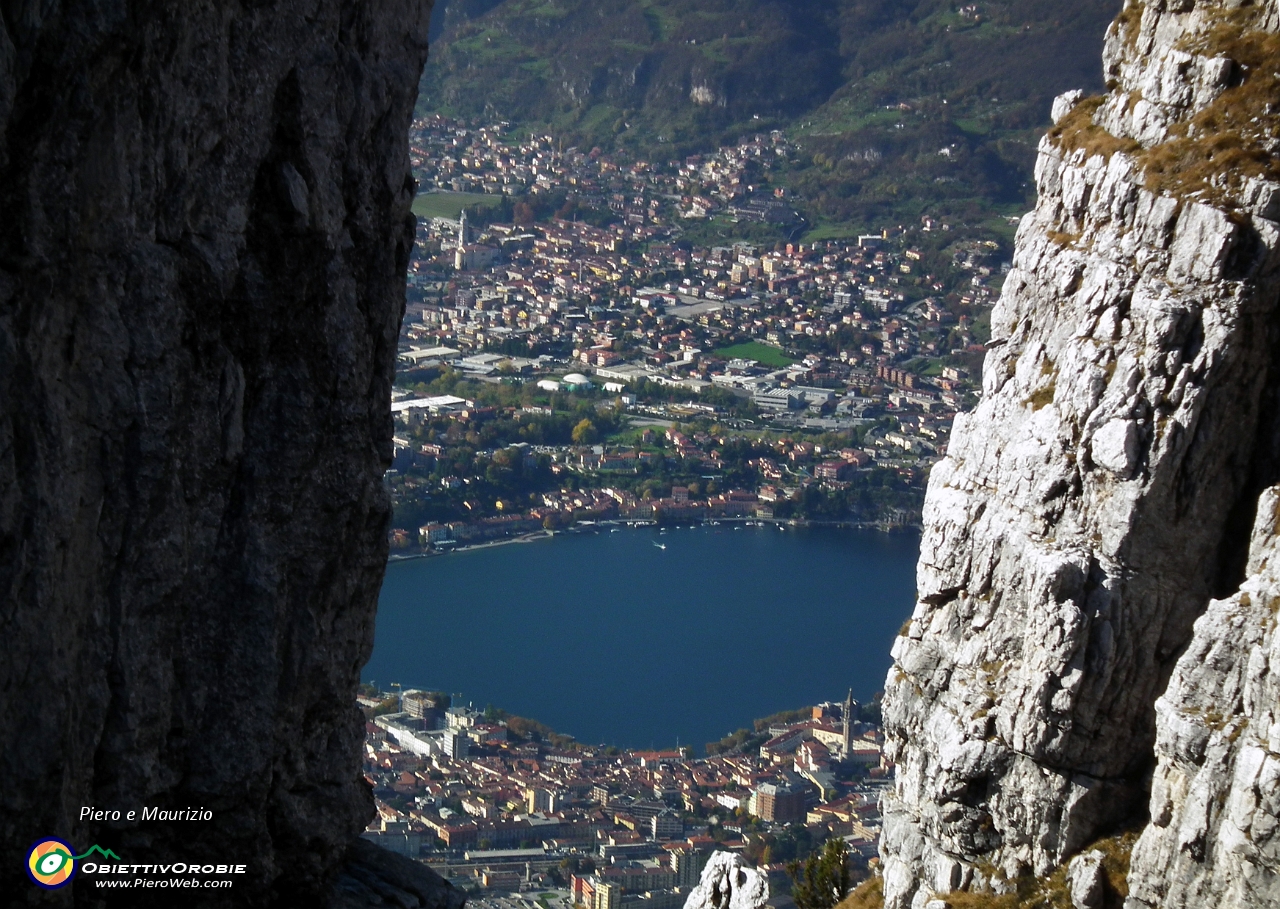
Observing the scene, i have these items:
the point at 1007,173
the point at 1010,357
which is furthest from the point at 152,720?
the point at 1007,173

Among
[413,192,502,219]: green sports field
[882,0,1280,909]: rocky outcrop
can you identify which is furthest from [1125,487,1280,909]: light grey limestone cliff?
[413,192,502,219]: green sports field

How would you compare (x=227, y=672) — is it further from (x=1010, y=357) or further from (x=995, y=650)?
(x=1010, y=357)

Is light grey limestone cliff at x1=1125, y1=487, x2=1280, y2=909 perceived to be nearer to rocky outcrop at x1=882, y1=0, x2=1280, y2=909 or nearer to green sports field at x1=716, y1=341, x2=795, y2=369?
rocky outcrop at x1=882, y1=0, x2=1280, y2=909

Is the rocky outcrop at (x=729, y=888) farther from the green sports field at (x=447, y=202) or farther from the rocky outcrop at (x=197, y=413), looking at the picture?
the green sports field at (x=447, y=202)

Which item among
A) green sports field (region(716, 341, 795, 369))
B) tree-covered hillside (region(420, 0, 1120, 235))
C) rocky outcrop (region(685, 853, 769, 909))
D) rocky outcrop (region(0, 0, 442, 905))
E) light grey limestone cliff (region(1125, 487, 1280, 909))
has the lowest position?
green sports field (region(716, 341, 795, 369))

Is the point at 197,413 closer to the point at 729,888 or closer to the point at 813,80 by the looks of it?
the point at 729,888

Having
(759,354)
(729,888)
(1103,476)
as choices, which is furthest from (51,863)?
(759,354)
